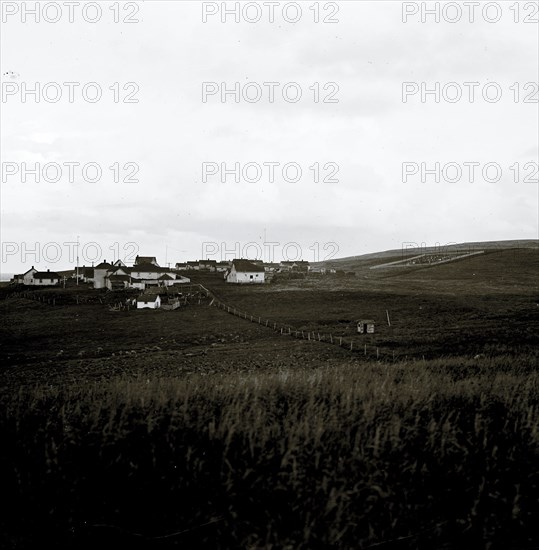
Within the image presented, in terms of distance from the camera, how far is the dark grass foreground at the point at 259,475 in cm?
471

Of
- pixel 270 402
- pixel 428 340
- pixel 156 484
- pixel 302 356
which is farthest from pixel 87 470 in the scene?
pixel 428 340

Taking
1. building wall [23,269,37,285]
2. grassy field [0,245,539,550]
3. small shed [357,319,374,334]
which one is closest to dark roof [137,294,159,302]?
small shed [357,319,374,334]

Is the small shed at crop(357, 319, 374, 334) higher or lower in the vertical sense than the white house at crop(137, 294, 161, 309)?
lower

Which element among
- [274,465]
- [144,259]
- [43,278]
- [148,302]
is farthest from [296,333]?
[144,259]

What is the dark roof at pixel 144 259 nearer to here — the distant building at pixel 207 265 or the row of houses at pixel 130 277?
the row of houses at pixel 130 277

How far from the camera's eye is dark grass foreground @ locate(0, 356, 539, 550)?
471 centimetres

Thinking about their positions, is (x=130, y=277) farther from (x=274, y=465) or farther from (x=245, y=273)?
(x=274, y=465)

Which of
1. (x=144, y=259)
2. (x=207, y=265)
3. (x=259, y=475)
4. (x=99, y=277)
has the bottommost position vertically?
(x=259, y=475)

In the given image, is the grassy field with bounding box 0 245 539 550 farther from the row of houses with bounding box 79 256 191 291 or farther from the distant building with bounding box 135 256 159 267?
the distant building with bounding box 135 256 159 267

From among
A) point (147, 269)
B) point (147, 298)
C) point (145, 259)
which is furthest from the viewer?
point (145, 259)

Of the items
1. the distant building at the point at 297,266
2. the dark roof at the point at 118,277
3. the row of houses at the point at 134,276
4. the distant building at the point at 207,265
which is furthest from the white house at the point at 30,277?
the distant building at the point at 297,266

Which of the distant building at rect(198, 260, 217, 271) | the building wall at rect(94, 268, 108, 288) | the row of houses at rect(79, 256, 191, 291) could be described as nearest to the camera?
the row of houses at rect(79, 256, 191, 291)

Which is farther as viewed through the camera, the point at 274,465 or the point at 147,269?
the point at 147,269

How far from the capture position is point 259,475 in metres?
5.03
